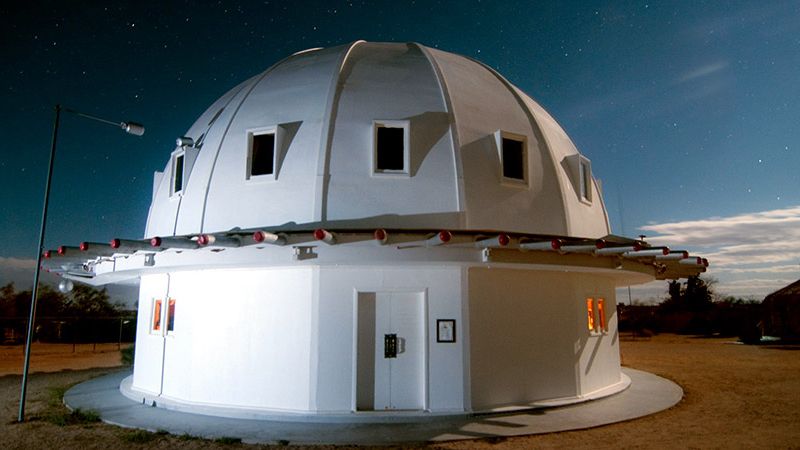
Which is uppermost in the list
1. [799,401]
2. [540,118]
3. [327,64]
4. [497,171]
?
[327,64]

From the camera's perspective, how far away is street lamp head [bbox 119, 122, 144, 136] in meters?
11.2

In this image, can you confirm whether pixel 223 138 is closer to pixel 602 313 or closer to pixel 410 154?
pixel 410 154

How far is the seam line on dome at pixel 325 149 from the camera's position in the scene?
10398 mm

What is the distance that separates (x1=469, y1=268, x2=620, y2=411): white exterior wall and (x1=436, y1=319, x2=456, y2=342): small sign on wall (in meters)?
0.39

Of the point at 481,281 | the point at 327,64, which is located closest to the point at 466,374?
the point at 481,281

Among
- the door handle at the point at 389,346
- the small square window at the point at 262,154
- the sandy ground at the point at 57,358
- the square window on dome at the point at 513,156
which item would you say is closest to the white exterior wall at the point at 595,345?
the square window on dome at the point at 513,156

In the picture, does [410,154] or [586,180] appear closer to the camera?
[410,154]

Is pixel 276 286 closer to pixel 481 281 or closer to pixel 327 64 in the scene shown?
pixel 481 281

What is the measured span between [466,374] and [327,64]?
26.7ft

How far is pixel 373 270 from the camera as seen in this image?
34.1 feet

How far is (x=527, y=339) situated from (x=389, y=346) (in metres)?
3.06

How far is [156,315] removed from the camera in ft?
43.2

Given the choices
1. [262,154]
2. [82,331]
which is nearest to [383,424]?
[262,154]

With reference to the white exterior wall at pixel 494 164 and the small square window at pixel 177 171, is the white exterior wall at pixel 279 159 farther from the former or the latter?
the white exterior wall at pixel 494 164
